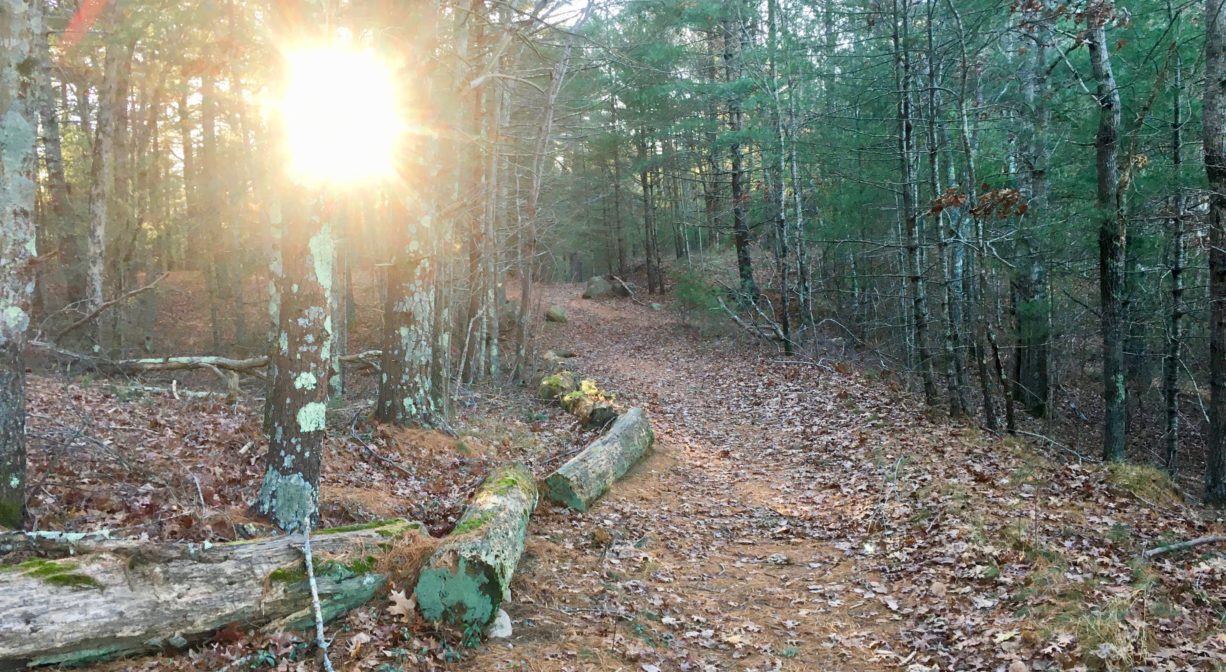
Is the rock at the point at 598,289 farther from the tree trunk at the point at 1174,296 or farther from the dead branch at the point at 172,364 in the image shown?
the tree trunk at the point at 1174,296

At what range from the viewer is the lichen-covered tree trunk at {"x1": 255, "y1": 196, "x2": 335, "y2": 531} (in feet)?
17.3

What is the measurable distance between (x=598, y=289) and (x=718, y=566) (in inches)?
1022

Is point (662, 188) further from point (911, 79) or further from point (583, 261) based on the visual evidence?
point (911, 79)

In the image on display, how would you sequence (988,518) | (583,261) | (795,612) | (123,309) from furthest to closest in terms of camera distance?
(583,261)
(123,309)
(988,518)
(795,612)

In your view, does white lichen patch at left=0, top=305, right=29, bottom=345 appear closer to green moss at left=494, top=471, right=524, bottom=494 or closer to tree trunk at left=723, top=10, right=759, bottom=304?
green moss at left=494, top=471, right=524, bottom=494

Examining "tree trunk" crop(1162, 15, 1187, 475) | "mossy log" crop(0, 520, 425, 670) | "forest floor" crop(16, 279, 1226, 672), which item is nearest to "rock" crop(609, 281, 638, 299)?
"forest floor" crop(16, 279, 1226, 672)

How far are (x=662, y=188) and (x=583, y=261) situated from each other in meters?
11.2

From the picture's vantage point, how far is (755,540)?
7.59 m

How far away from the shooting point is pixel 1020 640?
4793mm

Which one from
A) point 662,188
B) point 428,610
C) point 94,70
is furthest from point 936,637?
point 662,188

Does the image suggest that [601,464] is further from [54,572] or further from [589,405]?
[54,572]

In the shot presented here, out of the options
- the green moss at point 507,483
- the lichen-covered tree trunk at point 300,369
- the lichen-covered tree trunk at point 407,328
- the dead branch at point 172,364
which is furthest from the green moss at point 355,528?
the dead branch at point 172,364

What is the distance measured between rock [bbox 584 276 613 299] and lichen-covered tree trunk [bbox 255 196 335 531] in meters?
26.6

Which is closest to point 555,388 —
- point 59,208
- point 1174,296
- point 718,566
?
point 718,566
